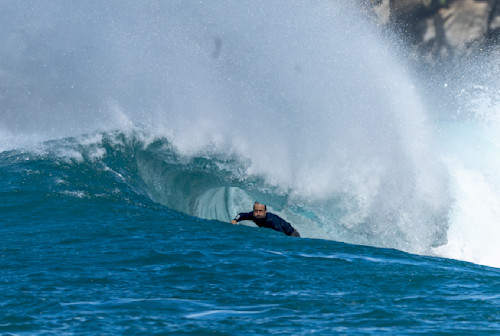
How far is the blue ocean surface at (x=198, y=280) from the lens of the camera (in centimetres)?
621

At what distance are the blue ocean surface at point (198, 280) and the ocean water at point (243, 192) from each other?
33 millimetres

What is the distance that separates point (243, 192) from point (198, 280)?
9.41 metres

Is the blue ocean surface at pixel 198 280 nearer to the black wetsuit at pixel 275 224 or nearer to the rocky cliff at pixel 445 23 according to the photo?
the black wetsuit at pixel 275 224

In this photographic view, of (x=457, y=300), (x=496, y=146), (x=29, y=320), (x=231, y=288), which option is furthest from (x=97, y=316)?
(x=496, y=146)

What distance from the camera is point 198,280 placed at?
7.73 m

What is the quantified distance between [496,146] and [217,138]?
17.6 m

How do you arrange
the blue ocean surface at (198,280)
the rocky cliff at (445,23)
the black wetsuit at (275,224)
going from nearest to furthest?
1. the blue ocean surface at (198,280)
2. the black wetsuit at (275,224)
3. the rocky cliff at (445,23)

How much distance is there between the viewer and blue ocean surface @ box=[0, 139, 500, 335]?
6.21 m

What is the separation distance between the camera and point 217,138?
1691 centimetres

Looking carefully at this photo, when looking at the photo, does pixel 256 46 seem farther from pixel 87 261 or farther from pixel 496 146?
pixel 496 146

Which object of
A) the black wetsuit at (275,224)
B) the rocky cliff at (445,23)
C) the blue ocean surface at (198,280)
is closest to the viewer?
the blue ocean surface at (198,280)

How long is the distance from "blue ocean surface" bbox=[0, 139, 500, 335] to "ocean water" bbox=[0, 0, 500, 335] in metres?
0.03

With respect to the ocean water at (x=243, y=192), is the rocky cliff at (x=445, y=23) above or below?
above

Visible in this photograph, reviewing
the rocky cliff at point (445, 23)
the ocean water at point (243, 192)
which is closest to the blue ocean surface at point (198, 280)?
the ocean water at point (243, 192)
